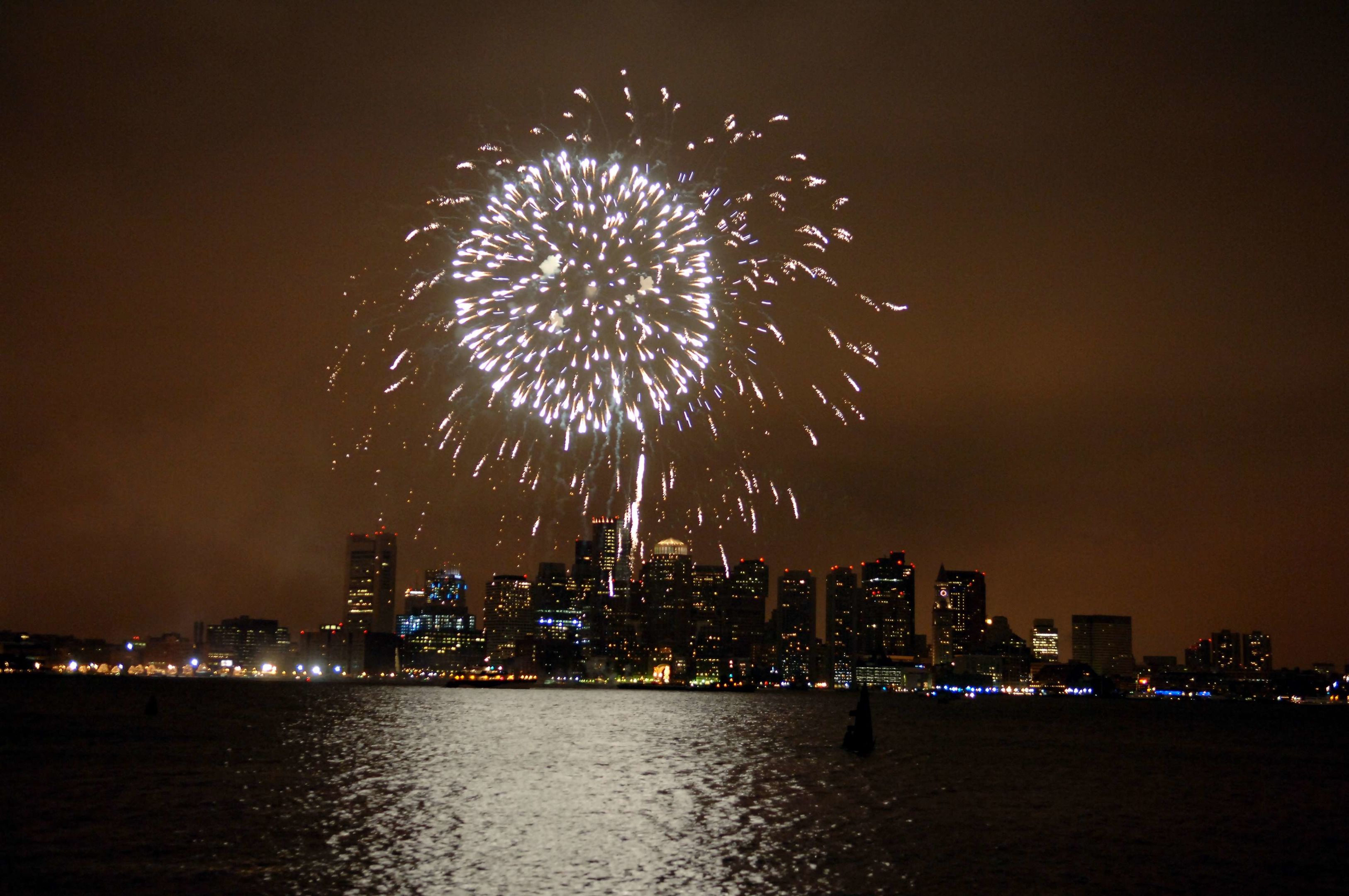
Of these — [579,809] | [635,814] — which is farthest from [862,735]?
[579,809]

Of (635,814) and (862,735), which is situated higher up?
(635,814)

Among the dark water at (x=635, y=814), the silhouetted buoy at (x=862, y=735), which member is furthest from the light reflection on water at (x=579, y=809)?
the silhouetted buoy at (x=862, y=735)

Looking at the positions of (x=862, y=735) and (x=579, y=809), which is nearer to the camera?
(x=579, y=809)

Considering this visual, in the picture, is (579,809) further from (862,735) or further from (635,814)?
(862,735)

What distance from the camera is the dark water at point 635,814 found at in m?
30.5

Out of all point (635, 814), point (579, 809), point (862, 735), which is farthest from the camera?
point (862, 735)

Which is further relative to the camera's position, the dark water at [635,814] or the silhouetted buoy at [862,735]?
the silhouetted buoy at [862,735]

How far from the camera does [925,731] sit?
108750 millimetres

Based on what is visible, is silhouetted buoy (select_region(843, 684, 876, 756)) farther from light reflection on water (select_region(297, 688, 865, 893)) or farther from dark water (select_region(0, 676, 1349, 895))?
light reflection on water (select_region(297, 688, 865, 893))

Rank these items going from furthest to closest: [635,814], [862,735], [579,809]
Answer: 1. [862,735]
2. [579,809]
3. [635,814]

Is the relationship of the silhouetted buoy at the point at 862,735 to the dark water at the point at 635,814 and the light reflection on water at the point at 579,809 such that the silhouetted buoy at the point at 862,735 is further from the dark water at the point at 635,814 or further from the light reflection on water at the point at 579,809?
the light reflection on water at the point at 579,809

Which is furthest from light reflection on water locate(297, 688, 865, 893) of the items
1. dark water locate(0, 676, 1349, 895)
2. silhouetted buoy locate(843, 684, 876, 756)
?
silhouetted buoy locate(843, 684, 876, 756)

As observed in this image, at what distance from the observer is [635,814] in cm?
4181

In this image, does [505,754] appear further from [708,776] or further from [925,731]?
[925,731]
